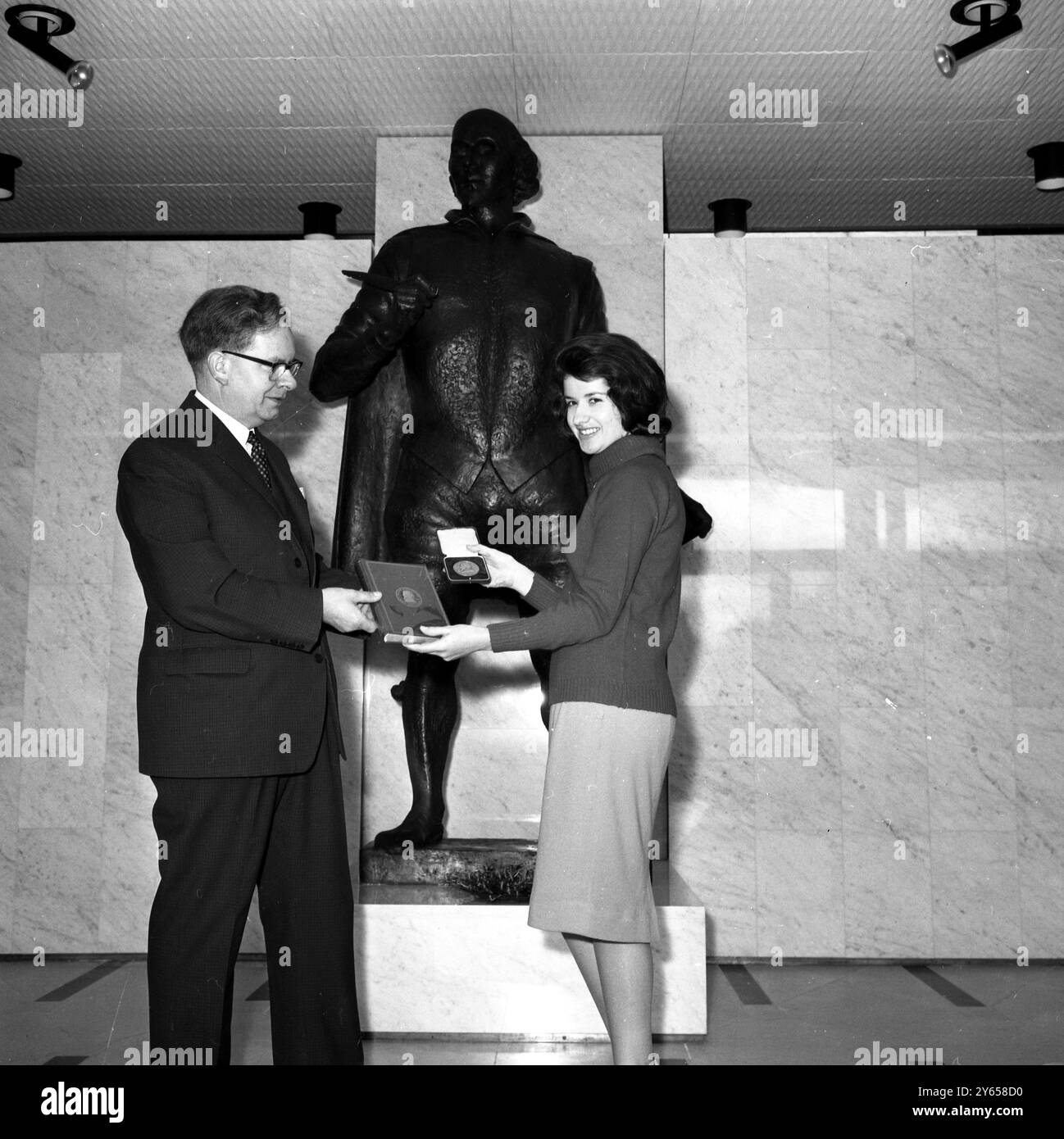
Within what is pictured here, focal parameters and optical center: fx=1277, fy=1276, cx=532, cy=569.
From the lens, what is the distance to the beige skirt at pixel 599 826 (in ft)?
7.94

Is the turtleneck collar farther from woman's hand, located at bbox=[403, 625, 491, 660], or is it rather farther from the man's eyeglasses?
the man's eyeglasses

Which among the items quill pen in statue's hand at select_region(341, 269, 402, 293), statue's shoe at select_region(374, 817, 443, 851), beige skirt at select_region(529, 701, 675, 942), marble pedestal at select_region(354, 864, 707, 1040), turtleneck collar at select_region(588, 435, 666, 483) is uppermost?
quill pen in statue's hand at select_region(341, 269, 402, 293)

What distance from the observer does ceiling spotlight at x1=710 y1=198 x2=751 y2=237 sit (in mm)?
5449

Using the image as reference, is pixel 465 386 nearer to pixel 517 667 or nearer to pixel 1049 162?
pixel 517 667

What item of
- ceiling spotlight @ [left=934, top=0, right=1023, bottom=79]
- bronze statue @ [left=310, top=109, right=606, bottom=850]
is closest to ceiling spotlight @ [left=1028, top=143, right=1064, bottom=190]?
ceiling spotlight @ [left=934, top=0, right=1023, bottom=79]

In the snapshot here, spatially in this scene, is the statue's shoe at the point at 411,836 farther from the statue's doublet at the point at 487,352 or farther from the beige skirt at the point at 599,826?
the beige skirt at the point at 599,826

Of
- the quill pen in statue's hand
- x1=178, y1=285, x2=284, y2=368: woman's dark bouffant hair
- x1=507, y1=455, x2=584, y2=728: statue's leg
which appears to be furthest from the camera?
x1=507, y1=455, x2=584, y2=728: statue's leg

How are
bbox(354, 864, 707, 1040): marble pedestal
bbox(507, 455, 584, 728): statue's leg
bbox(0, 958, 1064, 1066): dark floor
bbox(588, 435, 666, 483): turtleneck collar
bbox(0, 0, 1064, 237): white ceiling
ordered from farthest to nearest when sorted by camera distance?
bbox(0, 0, 1064, 237): white ceiling → bbox(507, 455, 584, 728): statue's leg → bbox(354, 864, 707, 1040): marble pedestal → bbox(0, 958, 1064, 1066): dark floor → bbox(588, 435, 666, 483): turtleneck collar

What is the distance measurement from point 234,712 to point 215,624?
18 centimetres

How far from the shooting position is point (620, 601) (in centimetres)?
247

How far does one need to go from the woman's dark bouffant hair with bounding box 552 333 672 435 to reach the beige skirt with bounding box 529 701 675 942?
0.62 m

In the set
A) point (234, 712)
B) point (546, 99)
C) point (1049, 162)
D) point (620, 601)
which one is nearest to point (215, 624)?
point (234, 712)

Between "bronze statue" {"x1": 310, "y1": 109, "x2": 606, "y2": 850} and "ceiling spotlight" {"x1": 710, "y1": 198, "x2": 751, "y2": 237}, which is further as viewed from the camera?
"ceiling spotlight" {"x1": 710, "y1": 198, "x2": 751, "y2": 237}

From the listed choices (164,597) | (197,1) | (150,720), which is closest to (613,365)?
(164,597)
